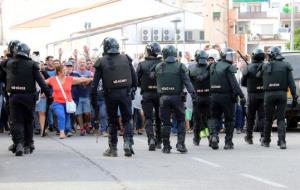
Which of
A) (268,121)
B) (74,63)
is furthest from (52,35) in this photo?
(268,121)

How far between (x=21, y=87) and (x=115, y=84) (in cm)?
176

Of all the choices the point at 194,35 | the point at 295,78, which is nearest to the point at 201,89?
the point at 295,78

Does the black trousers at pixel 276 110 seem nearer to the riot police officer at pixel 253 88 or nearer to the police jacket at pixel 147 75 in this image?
the riot police officer at pixel 253 88

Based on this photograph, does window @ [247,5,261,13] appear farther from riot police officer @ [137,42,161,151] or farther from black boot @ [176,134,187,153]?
black boot @ [176,134,187,153]

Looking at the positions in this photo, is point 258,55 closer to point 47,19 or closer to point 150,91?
point 150,91

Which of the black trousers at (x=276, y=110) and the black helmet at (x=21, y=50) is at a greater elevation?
the black helmet at (x=21, y=50)

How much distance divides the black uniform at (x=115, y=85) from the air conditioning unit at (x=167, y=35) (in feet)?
223

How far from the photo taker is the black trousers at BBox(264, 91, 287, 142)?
57.7 feet

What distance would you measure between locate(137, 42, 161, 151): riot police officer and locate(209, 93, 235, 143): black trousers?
109 cm

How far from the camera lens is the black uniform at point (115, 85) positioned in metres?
15.4

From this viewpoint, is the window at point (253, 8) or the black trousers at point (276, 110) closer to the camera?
the black trousers at point (276, 110)

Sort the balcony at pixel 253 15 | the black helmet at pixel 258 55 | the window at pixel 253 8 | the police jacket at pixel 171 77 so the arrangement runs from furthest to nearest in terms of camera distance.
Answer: the window at pixel 253 8
the balcony at pixel 253 15
the black helmet at pixel 258 55
the police jacket at pixel 171 77

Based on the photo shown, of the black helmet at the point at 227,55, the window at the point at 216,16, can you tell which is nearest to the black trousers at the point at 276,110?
the black helmet at the point at 227,55

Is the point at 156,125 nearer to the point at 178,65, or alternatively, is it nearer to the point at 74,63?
the point at 178,65
